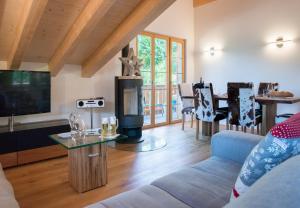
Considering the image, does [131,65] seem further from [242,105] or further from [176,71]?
[176,71]

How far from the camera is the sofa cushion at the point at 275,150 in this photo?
3.16 feet

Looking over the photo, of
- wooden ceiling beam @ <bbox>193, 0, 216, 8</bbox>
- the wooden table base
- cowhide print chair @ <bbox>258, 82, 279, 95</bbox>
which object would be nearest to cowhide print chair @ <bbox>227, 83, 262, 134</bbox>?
cowhide print chair @ <bbox>258, 82, 279, 95</bbox>

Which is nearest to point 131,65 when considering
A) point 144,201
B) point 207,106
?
point 207,106

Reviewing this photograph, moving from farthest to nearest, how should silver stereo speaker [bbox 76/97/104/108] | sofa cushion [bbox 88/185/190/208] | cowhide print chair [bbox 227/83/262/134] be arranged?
silver stereo speaker [bbox 76/97/104/108]
cowhide print chair [bbox 227/83/262/134]
sofa cushion [bbox 88/185/190/208]

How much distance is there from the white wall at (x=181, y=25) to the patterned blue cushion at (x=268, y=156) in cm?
464

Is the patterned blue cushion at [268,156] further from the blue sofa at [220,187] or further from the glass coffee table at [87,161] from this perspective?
the glass coffee table at [87,161]

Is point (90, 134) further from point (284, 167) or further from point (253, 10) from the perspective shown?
point (253, 10)

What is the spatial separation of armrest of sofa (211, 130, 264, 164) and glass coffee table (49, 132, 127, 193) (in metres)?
1.00

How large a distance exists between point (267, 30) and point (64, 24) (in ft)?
13.8

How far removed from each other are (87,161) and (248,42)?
4622 millimetres

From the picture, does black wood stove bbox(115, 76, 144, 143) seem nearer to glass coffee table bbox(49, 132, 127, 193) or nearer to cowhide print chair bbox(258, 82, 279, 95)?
glass coffee table bbox(49, 132, 127, 193)

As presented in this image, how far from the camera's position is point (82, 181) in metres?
2.29

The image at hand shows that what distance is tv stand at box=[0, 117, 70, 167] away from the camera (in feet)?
9.49

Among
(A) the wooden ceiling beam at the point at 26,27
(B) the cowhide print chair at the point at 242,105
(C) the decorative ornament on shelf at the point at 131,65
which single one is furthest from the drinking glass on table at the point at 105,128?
(B) the cowhide print chair at the point at 242,105
